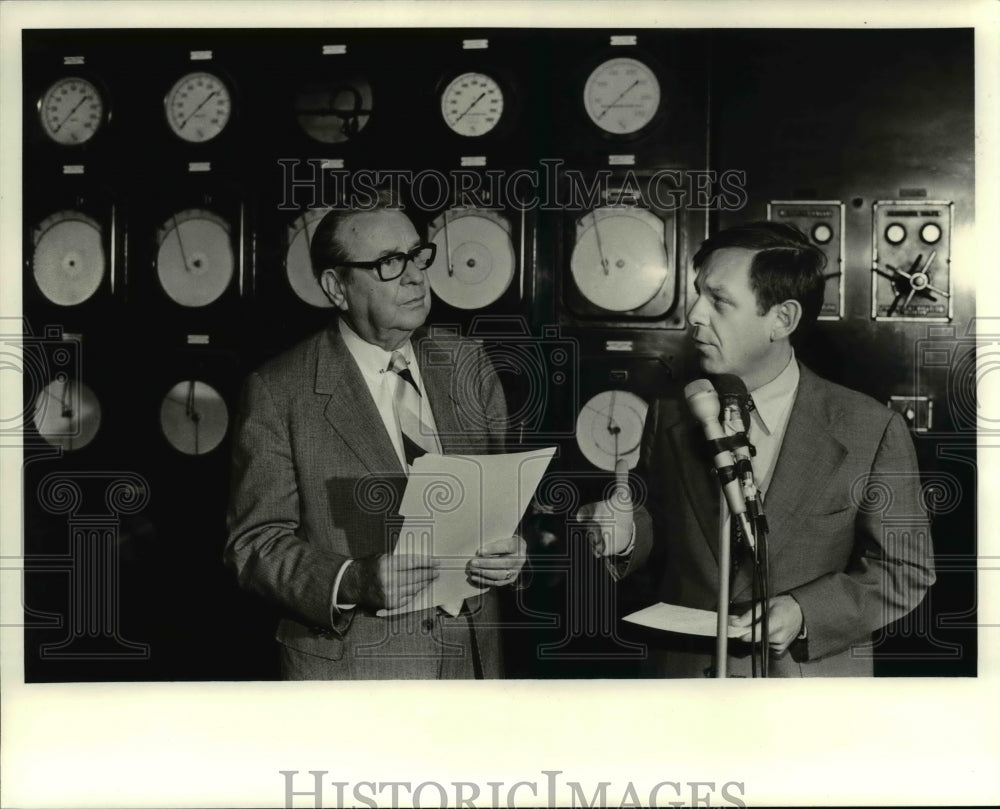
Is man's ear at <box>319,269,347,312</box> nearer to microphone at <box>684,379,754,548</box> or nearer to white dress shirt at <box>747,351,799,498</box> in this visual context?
microphone at <box>684,379,754,548</box>

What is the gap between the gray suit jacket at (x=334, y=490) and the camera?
264 centimetres

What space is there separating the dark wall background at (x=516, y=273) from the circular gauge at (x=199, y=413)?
26mm

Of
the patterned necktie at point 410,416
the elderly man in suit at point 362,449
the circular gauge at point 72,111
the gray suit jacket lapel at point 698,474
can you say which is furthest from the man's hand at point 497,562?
the circular gauge at point 72,111

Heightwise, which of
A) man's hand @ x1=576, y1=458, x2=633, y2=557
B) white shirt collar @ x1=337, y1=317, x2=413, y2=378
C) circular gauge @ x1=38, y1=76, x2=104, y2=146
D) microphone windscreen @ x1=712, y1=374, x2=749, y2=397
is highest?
circular gauge @ x1=38, y1=76, x2=104, y2=146

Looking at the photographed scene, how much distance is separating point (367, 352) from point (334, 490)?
1.23 feet

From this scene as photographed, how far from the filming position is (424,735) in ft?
8.95

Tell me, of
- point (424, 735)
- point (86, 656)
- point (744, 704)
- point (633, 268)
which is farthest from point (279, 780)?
point (633, 268)

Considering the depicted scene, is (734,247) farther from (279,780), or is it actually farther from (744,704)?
(279,780)

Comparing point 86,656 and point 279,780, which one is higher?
point 86,656

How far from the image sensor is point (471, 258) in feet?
8.75

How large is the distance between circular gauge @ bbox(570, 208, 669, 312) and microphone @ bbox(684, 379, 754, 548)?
0.28 metres

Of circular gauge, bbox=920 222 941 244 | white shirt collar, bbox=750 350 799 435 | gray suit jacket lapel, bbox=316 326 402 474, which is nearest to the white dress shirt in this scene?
white shirt collar, bbox=750 350 799 435

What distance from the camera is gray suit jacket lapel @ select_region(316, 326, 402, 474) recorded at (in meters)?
2.65

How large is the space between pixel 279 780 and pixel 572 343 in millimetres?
1410
